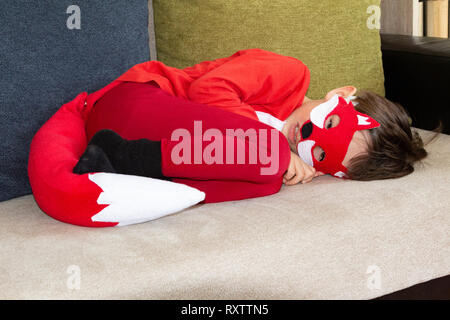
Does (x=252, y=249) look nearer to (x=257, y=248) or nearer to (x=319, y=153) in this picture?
(x=257, y=248)

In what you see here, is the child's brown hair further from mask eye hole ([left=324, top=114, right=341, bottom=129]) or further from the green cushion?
the green cushion

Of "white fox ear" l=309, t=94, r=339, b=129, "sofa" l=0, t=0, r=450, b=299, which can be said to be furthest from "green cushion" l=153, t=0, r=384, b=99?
"sofa" l=0, t=0, r=450, b=299

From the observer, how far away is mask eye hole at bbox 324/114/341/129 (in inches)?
44.4

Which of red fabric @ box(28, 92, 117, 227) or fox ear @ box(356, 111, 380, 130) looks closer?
red fabric @ box(28, 92, 117, 227)

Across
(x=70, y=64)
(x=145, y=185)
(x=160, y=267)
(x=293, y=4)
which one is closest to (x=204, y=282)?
(x=160, y=267)

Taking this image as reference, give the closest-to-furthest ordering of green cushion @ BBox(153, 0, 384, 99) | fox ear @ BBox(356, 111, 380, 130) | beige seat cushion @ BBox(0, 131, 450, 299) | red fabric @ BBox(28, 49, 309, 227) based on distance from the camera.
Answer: beige seat cushion @ BBox(0, 131, 450, 299), red fabric @ BBox(28, 49, 309, 227), fox ear @ BBox(356, 111, 380, 130), green cushion @ BBox(153, 0, 384, 99)

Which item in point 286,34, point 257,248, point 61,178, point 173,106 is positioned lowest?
point 257,248

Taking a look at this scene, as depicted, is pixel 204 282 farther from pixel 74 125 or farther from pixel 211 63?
pixel 211 63

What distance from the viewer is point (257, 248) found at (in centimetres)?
82

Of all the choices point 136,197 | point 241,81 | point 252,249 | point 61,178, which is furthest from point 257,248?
point 241,81

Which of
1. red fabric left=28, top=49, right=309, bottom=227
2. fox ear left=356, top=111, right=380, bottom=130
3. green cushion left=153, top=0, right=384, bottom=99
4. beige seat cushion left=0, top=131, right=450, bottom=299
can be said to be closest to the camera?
beige seat cushion left=0, top=131, right=450, bottom=299

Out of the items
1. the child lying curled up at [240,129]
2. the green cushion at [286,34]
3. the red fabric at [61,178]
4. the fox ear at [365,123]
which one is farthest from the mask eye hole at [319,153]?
the red fabric at [61,178]

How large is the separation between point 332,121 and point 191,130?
38cm

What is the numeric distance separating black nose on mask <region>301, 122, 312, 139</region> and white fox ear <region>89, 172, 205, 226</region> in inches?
15.2
